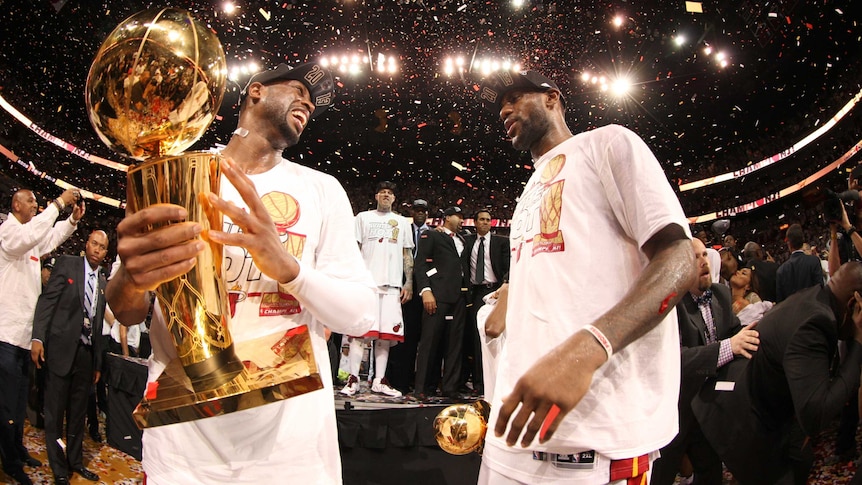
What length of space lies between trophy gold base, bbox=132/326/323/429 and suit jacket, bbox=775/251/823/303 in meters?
6.41

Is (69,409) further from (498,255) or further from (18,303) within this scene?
(498,255)

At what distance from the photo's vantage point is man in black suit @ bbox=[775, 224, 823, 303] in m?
6.05

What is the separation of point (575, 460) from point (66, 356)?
209 inches

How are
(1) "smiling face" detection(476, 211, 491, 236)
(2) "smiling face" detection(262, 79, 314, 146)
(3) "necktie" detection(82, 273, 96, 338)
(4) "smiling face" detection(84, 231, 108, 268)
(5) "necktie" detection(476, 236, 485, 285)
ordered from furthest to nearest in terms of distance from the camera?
(1) "smiling face" detection(476, 211, 491, 236)
(5) "necktie" detection(476, 236, 485, 285)
(4) "smiling face" detection(84, 231, 108, 268)
(3) "necktie" detection(82, 273, 96, 338)
(2) "smiling face" detection(262, 79, 314, 146)

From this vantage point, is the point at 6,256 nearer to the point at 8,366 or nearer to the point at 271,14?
the point at 8,366

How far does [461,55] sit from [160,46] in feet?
42.6

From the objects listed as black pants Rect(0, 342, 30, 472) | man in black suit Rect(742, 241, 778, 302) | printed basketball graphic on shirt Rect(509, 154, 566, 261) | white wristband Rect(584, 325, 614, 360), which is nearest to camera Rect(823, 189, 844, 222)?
man in black suit Rect(742, 241, 778, 302)

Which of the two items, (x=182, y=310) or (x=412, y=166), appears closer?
→ (x=182, y=310)

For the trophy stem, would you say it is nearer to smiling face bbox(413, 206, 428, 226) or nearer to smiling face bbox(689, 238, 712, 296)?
smiling face bbox(689, 238, 712, 296)

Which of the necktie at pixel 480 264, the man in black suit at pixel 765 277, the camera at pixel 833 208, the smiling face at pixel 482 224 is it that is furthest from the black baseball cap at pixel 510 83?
the man in black suit at pixel 765 277

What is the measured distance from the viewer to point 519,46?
42.6 ft

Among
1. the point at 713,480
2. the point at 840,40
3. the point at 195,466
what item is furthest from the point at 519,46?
the point at 195,466

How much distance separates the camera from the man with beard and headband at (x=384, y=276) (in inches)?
255

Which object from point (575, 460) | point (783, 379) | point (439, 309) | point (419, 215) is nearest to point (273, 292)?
point (575, 460)
